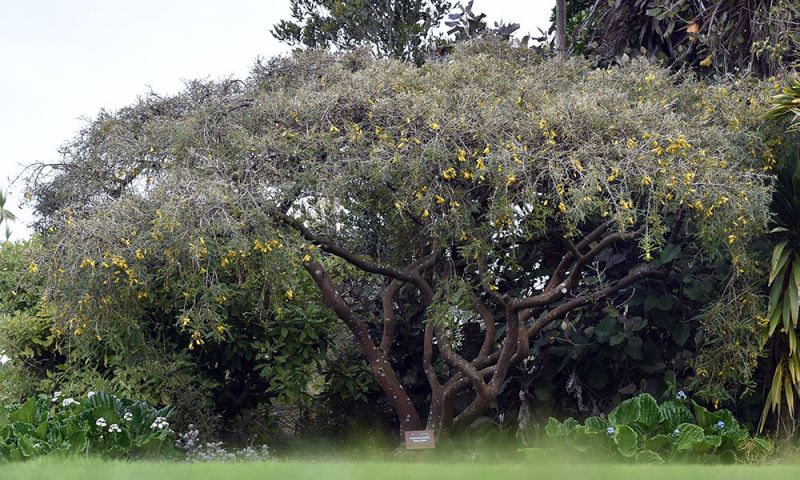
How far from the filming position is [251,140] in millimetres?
8820

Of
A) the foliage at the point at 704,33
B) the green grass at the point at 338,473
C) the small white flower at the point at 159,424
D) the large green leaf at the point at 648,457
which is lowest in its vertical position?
the large green leaf at the point at 648,457

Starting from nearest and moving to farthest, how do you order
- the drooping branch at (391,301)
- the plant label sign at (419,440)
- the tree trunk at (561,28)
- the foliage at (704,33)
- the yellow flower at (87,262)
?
1. the yellow flower at (87,262)
2. the plant label sign at (419,440)
3. the drooping branch at (391,301)
4. the foliage at (704,33)
5. the tree trunk at (561,28)

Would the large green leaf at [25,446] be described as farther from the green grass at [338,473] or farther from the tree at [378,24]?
the tree at [378,24]

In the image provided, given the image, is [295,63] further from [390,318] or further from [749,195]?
[749,195]

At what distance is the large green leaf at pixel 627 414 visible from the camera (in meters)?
8.88

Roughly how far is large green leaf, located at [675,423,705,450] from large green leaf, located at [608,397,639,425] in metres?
0.39

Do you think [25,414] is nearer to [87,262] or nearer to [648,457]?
[87,262]

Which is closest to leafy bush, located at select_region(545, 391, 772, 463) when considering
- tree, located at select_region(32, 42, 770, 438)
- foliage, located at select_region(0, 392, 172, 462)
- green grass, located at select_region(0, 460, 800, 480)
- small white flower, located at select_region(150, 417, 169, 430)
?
tree, located at select_region(32, 42, 770, 438)

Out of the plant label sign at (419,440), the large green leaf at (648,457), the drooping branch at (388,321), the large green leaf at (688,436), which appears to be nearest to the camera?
the large green leaf at (648,457)

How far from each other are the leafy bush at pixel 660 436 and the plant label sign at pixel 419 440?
3.62 feet

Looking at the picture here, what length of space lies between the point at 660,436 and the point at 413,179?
2.99 meters

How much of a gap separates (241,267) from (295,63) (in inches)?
105

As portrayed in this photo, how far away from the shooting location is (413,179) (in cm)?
847

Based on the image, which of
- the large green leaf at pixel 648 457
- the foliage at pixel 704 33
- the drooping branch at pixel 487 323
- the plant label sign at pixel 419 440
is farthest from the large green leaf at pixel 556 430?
the foliage at pixel 704 33
